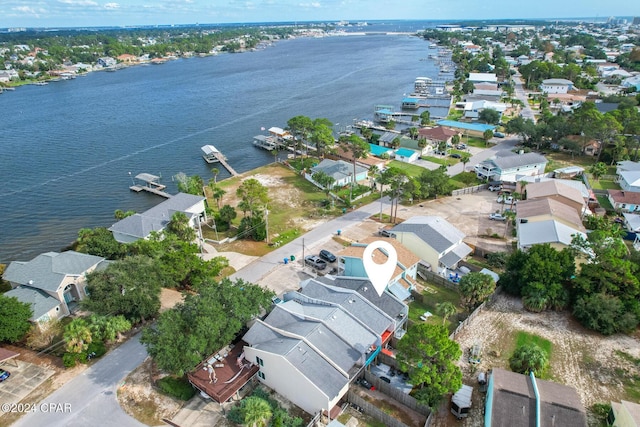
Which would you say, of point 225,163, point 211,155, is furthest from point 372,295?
point 211,155

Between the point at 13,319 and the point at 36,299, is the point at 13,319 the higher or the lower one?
the higher one

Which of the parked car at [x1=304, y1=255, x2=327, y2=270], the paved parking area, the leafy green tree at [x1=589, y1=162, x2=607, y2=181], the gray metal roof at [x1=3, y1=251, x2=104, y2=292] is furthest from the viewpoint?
the leafy green tree at [x1=589, y1=162, x2=607, y2=181]

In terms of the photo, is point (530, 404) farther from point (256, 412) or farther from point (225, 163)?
point (225, 163)

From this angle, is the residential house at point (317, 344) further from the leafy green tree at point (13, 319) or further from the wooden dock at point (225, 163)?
the wooden dock at point (225, 163)

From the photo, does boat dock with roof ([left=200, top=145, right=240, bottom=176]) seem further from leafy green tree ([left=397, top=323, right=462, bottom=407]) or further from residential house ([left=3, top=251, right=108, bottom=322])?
leafy green tree ([left=397, top=323, right=462, bottom=407])

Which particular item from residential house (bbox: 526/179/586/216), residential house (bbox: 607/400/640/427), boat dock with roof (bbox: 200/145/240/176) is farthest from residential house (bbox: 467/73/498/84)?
residential house (bbox: 607/400/640/427)

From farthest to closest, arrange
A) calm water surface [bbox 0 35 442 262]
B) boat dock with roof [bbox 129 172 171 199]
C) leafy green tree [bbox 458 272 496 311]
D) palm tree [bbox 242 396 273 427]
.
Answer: boat dock with roof [bbox 129 172 171 199]
calm water surface [bbox 0 35 442 262]
leafy green tree [bbox 458 272 496 311]
palm tree [bbox 242 396 273 427]

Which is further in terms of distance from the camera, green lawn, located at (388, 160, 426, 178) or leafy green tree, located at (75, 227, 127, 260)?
green lawn, located at (388, 160, 426, 178)
